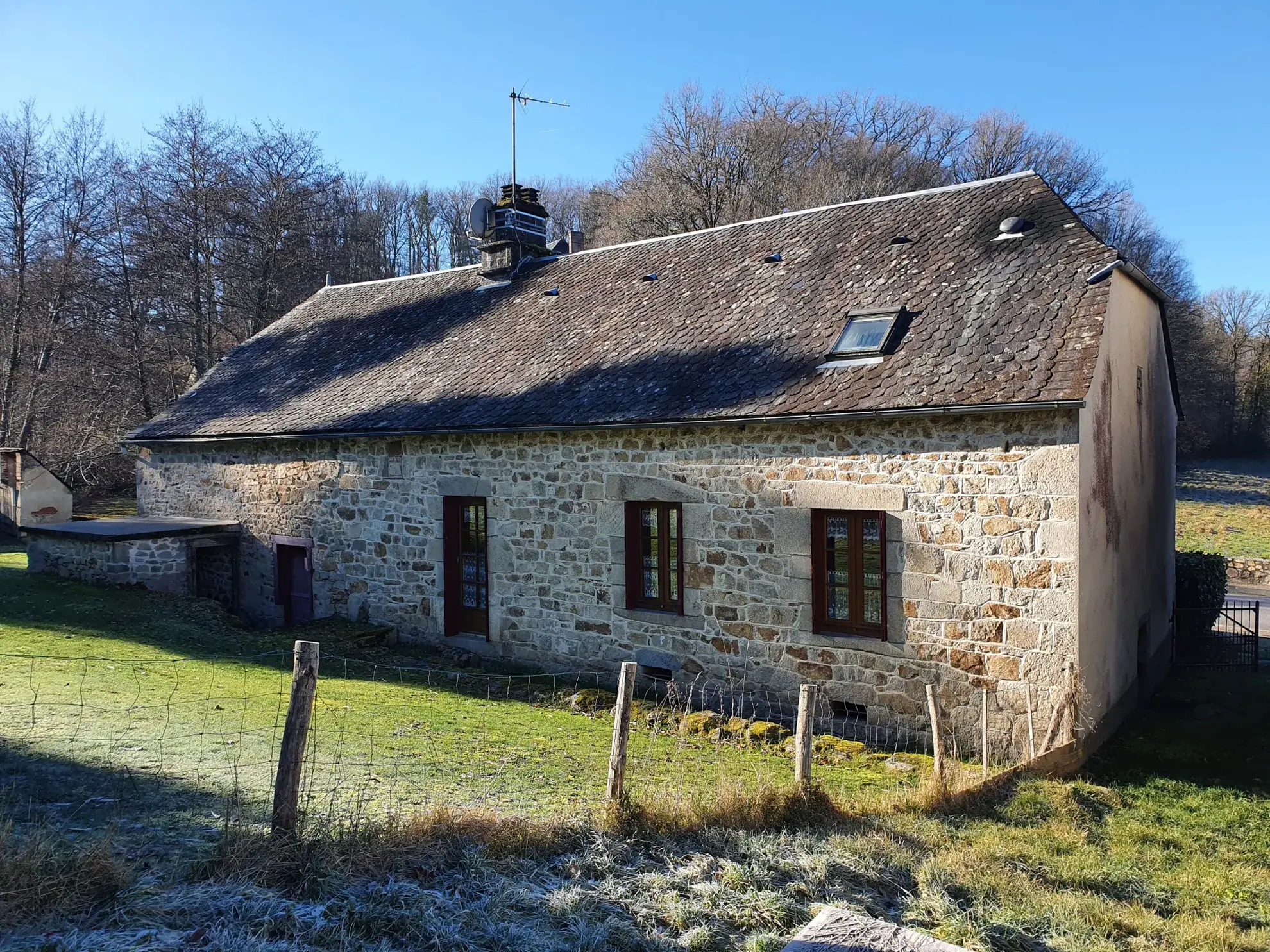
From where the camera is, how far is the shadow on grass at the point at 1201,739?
26.0 feet

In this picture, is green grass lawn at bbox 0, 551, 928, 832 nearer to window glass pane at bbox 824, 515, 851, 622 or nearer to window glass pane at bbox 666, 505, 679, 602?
window glass pane at bbox 666, 505, 679, 602

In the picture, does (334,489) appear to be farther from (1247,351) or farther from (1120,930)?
(1247,351)

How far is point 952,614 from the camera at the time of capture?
328 inches

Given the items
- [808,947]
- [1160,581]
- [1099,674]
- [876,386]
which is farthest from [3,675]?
[1160,581]

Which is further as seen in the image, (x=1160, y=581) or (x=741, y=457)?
(x=1160, y=581)

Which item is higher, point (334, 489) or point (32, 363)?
point (32, 363)

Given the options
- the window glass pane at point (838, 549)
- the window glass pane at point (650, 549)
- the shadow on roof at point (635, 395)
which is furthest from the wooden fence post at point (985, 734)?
the window glass pane at point (650, 549)

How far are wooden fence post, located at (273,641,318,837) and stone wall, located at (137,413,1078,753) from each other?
5880mm

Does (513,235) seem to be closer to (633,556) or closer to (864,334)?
(633,556)

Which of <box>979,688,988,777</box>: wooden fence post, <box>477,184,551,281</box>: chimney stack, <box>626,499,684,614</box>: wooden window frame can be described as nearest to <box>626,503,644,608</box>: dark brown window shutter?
<box>626,499,684,614</box>: wooden window frame

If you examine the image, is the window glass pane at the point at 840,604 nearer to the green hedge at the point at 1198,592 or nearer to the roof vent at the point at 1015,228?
the roof vent at the point at 1015,228

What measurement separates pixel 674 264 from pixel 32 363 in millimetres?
21817

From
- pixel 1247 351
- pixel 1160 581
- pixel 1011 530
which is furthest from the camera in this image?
pixel 1247 351

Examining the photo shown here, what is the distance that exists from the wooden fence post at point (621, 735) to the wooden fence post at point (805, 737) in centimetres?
122
